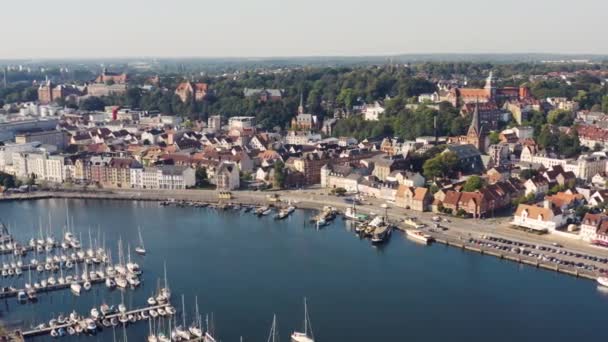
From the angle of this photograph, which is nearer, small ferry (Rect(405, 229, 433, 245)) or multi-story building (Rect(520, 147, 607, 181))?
small ferry (Rect(405, 229, 433, 245))

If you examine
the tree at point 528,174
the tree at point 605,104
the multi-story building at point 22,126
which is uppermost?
the tree at point 605,104

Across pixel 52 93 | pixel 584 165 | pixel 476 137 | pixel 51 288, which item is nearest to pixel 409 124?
pixel 476 137

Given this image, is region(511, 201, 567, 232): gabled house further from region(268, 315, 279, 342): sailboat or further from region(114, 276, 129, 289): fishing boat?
region(114, 276, 129, 289): fishing boat

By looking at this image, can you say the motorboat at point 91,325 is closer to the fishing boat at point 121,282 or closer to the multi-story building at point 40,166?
the fishing boat at point 121,282

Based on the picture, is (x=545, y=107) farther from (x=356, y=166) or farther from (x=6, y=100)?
(x=6, y=100)

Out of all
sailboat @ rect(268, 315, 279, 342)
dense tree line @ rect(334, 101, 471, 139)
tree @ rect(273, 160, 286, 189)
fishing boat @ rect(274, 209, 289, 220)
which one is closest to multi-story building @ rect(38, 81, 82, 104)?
dense tree line @ rect(334, 101, 471, 139)

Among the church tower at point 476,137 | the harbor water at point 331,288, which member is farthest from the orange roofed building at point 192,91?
the harbor water at point 331,288

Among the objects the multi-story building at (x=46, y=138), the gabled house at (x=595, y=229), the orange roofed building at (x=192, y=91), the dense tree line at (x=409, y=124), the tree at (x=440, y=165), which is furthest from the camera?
the orange roofed building at (x=192, y=91)
